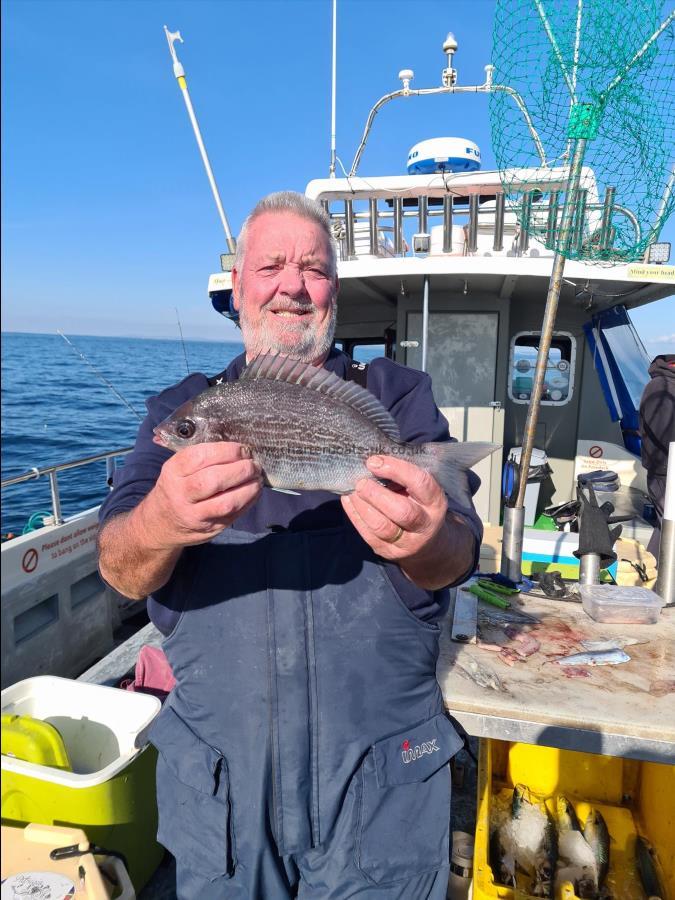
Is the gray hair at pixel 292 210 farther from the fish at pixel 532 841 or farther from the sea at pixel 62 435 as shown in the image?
the sea at pixel 62 435

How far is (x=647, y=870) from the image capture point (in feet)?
9.41

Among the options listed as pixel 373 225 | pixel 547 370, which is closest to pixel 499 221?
pixel 373 225

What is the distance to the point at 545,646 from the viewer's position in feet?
9.59

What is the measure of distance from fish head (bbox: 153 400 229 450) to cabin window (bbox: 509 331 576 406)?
26.6ft

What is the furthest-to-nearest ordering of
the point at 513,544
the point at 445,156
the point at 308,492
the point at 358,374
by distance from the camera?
the point at 445,156 → the point at 513,544 → the point at 358,374 → the point at 308,492

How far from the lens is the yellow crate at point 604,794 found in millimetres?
2789

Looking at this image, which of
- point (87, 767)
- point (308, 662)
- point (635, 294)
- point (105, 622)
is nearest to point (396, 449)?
point (308, 662)

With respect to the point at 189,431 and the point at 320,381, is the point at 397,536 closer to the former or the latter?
the point at 320,381

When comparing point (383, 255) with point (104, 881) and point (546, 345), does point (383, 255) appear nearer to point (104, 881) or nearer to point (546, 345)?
point (546, 345)

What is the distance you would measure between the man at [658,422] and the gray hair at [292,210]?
444cm

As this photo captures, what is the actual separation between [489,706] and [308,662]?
2.93 ft

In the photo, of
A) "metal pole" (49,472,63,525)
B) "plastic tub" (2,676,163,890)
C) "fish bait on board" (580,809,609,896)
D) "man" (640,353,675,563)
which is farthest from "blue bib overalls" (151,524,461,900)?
"man" (640,353,675,563)

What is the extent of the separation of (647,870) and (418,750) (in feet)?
5.77

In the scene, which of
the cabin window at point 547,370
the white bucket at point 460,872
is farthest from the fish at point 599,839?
the cabin window at point 547,370
